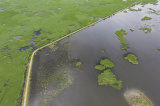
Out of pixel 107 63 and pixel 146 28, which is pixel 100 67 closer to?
pixel 107 63

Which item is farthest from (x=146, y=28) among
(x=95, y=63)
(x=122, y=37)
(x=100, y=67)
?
(x=100, y=67)

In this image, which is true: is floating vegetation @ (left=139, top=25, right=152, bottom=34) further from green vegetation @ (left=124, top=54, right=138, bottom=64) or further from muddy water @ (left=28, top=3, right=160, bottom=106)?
green vegetation @ (left=124, top=54, right=138, bottom=64)

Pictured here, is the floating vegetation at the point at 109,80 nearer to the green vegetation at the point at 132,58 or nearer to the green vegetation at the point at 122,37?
the green vegetation at the point at 132,58

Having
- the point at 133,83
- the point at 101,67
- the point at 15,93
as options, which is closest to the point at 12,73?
the point at 15,93

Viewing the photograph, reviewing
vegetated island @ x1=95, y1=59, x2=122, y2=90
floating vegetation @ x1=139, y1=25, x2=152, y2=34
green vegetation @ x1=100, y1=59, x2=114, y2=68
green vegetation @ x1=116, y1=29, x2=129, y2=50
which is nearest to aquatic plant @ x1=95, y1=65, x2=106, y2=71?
vegetated island @ x1=95, y1=59, x2=122, y2=90

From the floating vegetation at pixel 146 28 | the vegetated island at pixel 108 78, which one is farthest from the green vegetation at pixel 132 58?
the floating vegetation at pixel 146 28

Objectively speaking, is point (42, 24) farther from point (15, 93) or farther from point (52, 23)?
point (15, 93)

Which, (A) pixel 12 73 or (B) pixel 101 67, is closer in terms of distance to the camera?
(A) pixel 12 73
